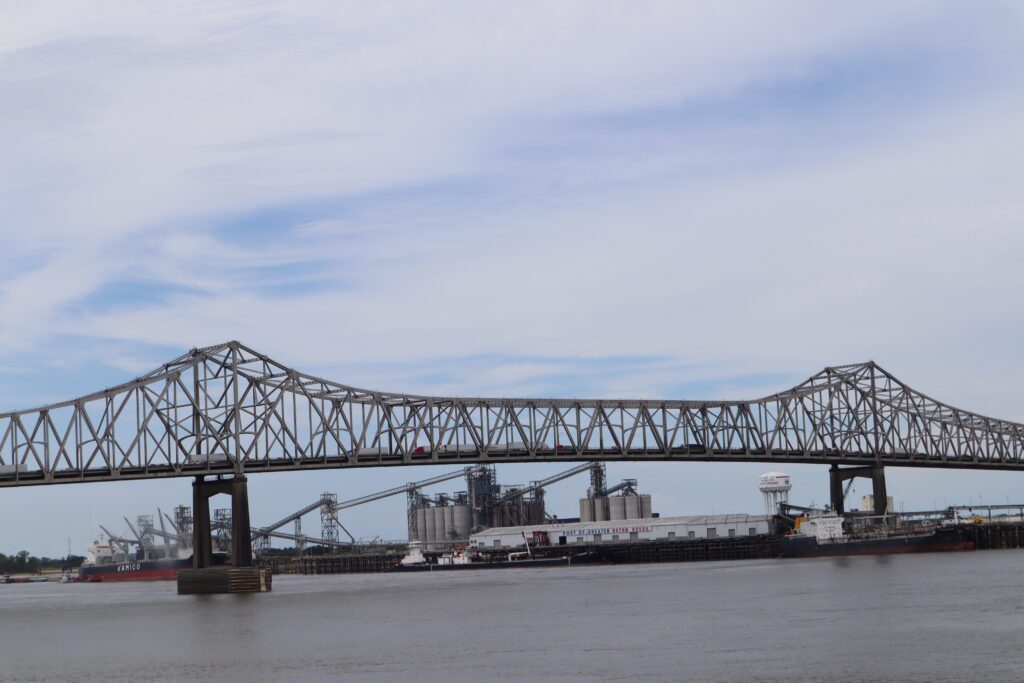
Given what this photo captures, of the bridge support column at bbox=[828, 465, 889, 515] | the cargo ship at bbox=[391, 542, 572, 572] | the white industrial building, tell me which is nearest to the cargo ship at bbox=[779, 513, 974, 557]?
the bridge support column at bbox=[828, 465, 889, 515]

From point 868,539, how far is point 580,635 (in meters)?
94.9

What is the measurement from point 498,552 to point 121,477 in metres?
90.1

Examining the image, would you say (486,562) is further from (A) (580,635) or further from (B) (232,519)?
(A) (580,635)

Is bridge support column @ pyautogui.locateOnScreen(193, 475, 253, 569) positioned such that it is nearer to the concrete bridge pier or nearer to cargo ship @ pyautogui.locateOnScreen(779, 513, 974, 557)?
the concrete bridge pier

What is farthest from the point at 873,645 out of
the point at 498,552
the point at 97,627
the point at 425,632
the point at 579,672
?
the point at 498,552

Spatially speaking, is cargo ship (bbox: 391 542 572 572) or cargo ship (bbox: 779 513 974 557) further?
cargo ship (bbox: 391 542 572 572)

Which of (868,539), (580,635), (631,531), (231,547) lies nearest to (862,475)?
(868,539)

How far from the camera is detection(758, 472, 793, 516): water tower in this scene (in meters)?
176

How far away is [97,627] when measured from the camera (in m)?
78.6

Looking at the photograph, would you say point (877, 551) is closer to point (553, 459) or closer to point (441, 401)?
point (553, 459)

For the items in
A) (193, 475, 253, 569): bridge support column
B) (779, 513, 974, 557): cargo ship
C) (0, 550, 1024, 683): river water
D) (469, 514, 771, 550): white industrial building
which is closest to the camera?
(0, 550, 1024, 683): river water

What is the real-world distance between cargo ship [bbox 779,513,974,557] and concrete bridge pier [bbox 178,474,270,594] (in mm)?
64019

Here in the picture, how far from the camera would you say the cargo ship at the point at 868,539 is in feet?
475

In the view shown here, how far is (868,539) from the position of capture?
146500mm
